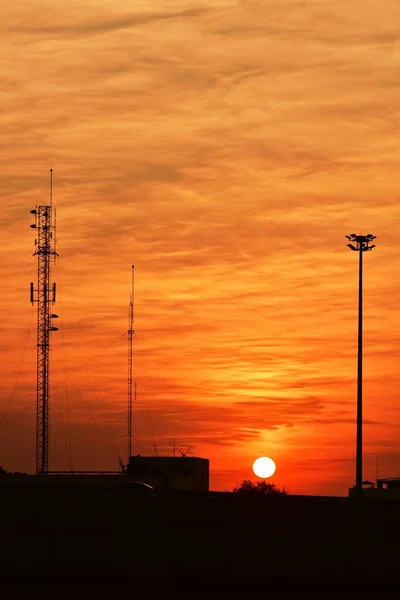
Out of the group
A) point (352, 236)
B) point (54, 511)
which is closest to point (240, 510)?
point (54, 511)

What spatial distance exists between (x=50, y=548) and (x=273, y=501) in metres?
11.7

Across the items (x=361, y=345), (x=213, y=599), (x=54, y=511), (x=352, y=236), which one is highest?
(x=352, y=236)

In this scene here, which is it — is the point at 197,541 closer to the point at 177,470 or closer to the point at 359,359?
the point at 359,359

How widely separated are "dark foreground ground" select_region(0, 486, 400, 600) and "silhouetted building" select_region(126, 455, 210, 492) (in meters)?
55.2

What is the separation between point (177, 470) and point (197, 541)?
72.3 metres

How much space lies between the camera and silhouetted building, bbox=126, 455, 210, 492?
4616 inches

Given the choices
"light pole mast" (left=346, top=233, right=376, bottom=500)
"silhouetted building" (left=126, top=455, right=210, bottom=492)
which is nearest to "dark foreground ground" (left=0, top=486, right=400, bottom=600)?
"light pole mast" (left=346, top=233, right=376, bottom=500)

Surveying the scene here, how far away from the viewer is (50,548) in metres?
56.0

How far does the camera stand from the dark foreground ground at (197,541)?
55.1 meters

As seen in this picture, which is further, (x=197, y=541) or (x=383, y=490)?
(x=383, y=490)

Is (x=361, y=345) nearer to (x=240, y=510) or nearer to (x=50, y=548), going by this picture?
(x=240, y=510)

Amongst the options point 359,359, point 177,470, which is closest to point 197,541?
point 359,359

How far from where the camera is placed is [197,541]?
57.4 meters

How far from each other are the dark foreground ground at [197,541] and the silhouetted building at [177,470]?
2173 inches
